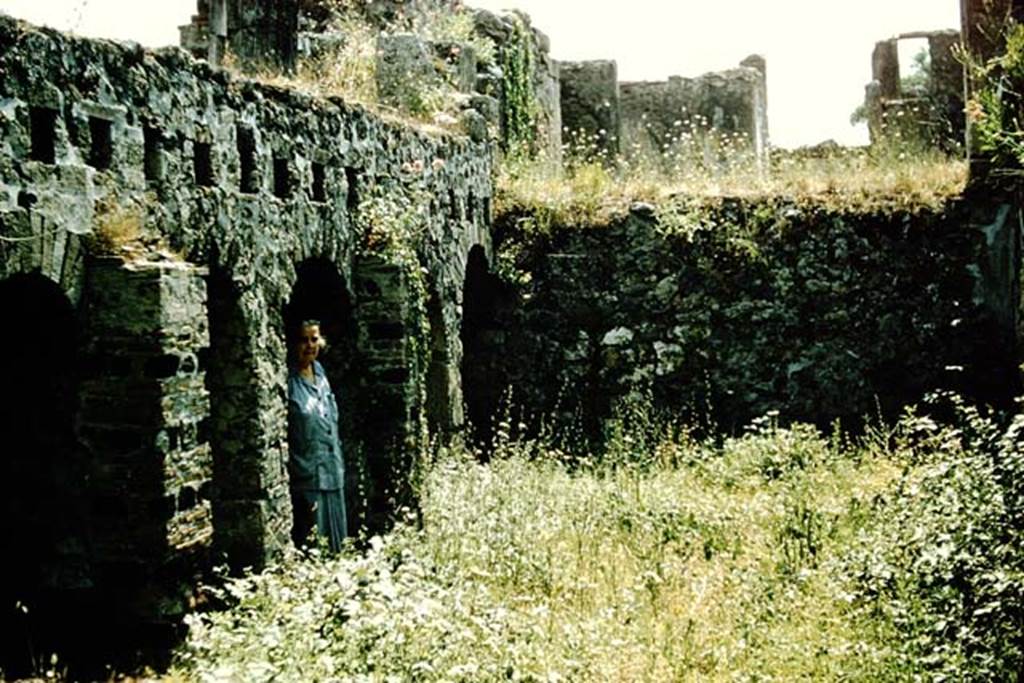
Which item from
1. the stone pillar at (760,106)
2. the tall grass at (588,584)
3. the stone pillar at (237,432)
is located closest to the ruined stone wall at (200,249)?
the stone pillar at (237,432)

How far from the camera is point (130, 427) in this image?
231 inches

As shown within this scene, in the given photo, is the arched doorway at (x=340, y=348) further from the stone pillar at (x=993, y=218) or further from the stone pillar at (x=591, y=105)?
the stone pillar at (x=591, y=105)

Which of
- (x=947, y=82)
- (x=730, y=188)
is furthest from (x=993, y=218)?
(x=947, y=82)

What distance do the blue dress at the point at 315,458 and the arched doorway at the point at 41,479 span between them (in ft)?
6.02

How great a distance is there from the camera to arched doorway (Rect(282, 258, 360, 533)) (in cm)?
870

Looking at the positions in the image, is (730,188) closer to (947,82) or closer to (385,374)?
(385,374)

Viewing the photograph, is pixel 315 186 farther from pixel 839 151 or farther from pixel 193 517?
pixel 839 151

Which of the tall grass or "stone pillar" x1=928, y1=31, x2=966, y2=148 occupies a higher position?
"stone pillar" x1=928, y1=31, x2=966, y2=148

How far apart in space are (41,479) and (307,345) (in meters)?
2.10

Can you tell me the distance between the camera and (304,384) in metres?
7.76

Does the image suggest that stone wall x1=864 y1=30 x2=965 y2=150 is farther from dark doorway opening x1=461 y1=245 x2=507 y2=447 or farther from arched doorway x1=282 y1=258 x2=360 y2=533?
arched doorway x1=282 y1=258 x2=360 y2=533

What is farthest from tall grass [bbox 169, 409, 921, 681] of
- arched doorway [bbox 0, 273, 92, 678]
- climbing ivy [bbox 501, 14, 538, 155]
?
climbing ivy [bbox 501, 14, 538, 155]

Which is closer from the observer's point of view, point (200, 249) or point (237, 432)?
point (200, 249)

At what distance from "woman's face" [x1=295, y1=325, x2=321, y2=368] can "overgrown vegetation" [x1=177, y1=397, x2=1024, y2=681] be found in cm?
128
